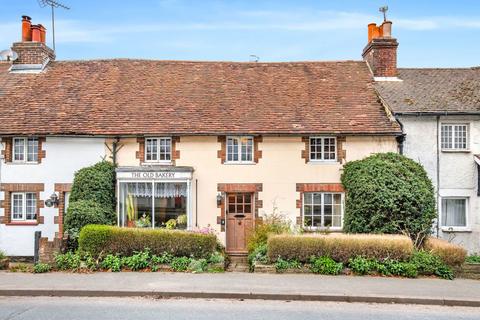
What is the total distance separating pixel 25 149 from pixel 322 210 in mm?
11618

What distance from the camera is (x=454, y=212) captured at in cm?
1842

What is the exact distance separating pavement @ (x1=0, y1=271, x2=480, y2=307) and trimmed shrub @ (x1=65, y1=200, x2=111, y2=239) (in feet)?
8.20

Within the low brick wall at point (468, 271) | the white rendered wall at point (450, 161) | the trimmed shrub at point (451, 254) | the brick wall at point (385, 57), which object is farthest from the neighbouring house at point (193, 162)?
the low brick wall at point (468, 271)

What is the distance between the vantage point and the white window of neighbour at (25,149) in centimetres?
1866

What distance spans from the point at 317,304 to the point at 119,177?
9.68 metres

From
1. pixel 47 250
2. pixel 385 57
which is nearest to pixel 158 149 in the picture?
pixel 47 250

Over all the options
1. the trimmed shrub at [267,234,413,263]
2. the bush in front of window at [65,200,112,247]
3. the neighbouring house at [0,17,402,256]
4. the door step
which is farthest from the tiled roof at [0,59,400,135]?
the trimmed shrub at [267,234,413,263]

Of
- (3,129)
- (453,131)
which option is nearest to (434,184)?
(453,131)

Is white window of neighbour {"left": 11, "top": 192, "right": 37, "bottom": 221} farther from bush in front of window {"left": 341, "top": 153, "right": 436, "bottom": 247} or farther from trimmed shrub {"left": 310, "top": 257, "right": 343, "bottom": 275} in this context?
bush in front of window {"left": 341, "top": 153, "right": 436, "bottom": 247}

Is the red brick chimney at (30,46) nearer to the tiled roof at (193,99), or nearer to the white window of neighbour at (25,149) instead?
the tiled roof at (193,99)

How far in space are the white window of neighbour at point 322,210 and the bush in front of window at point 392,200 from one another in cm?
128

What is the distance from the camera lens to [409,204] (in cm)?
1587

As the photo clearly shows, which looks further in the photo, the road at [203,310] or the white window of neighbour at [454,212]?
the white window of neighbour at [454,212]

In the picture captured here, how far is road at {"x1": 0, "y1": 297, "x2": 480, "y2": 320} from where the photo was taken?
31.7 ft
